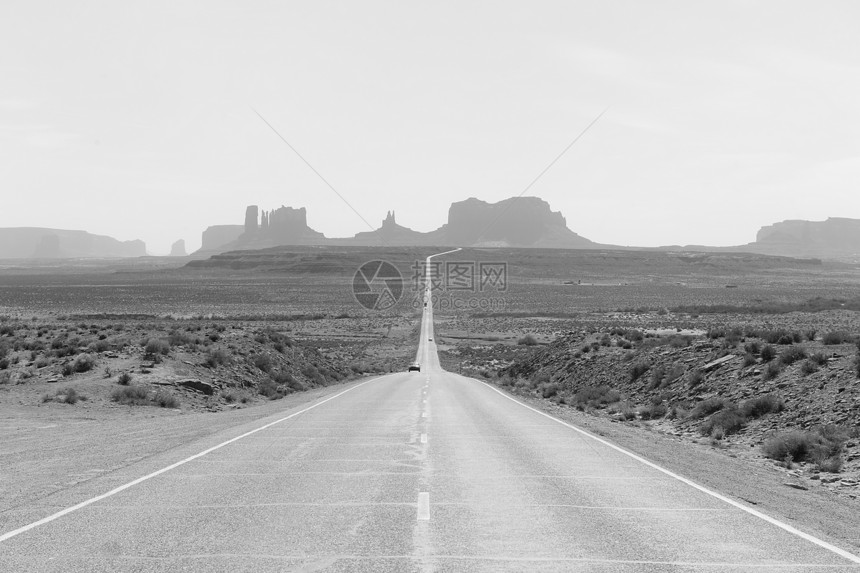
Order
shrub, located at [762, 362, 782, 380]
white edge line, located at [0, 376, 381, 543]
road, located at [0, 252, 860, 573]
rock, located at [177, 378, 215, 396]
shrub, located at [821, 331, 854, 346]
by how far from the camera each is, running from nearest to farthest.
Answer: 1. road, located at [0, 252, 860, 573]
2. white edge line, located at [0, 376, 381, 543]
3. shrub, located at [762, 362, 782, 380]
4. shrub, located at [821, 331, 854, 346]
5. rock, located at [177, 378, 215, 396]

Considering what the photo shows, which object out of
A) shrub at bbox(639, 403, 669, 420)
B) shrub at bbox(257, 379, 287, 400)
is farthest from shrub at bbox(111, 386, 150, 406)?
shrub at bbox(639, 403, 669, 420)

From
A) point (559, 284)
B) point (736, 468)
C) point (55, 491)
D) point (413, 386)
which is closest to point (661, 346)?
point (413, 386)

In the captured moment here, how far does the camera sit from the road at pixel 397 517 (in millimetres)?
6277

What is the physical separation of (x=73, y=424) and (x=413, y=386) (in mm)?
15512

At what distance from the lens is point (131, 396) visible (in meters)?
22.5

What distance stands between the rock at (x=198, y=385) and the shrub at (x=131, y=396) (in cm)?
236

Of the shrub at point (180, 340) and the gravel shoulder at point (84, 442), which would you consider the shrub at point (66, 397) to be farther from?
the shrub at point (180, 340)

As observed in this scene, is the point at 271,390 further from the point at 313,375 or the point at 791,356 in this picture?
the point at 791,356

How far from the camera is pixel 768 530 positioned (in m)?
7.60

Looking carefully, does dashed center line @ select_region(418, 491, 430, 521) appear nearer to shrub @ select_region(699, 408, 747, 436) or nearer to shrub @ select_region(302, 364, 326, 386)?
shrub @ select_region(699, 408, 747, 436)

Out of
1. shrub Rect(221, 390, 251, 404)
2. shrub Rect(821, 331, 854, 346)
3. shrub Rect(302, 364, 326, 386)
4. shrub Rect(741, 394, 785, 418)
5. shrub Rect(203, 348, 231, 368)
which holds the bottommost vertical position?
shrub Rect(302, 364, 326, 386)

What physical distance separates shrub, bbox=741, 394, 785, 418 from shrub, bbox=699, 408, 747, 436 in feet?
0.70

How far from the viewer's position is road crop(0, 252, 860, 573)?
20.6ft

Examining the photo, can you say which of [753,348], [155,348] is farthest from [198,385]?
[753,348]
